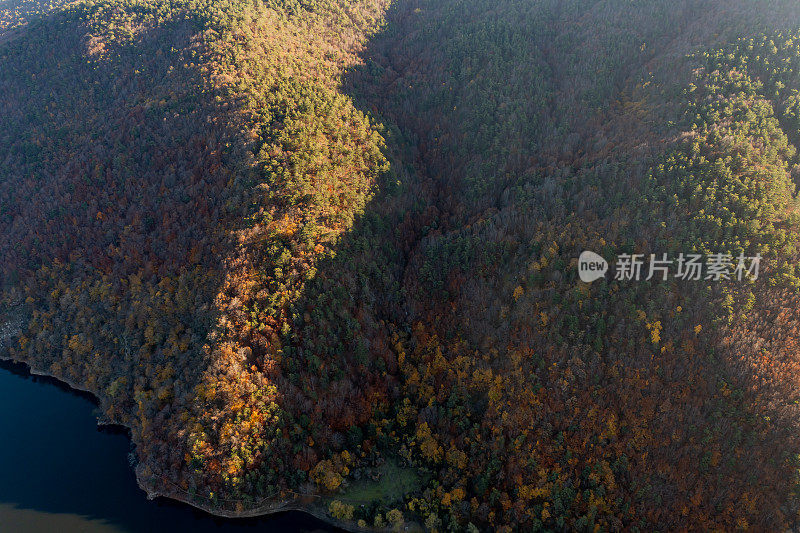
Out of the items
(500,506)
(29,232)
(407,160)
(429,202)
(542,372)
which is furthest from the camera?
(407,160)

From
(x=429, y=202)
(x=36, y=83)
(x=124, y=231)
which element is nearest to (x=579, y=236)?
(x=429, y=202)

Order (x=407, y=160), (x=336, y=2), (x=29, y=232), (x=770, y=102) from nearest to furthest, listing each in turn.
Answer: (x=770, y=102), (x=29, y=232), (x=407, y=160), (x=336, y=2)

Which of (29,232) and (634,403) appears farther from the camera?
(29,232)

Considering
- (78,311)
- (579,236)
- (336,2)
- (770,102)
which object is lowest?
(78,311)

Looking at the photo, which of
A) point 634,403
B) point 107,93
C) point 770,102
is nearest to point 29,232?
point 107,93

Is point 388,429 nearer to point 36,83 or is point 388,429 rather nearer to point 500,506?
point 500,506

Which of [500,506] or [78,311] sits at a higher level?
[500,506]

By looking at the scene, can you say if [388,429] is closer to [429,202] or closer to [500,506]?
[500,506]
